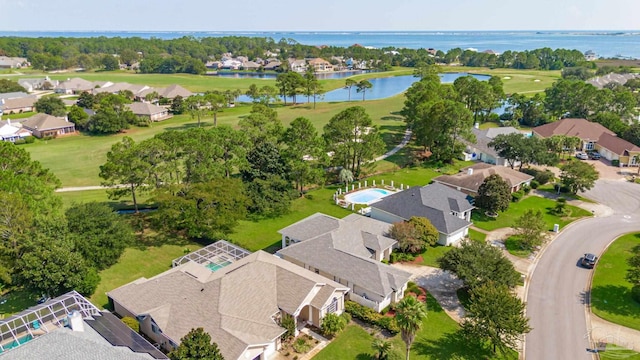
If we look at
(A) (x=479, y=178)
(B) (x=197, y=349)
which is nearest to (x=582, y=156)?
(A) (x=479, y=178)

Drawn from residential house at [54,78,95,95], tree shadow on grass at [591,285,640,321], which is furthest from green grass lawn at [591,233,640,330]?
residential house at [54,78,95,95]

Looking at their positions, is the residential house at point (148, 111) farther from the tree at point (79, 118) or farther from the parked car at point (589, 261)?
the parked car at point (589, 261)

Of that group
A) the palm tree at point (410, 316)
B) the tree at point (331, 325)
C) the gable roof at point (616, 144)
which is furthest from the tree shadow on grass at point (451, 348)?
the gable roof at point (616, 144)

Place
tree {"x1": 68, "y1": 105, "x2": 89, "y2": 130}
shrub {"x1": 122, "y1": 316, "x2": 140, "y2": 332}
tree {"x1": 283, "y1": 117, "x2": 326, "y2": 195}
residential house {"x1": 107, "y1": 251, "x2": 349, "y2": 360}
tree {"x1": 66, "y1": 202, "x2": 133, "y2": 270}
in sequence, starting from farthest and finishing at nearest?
tree {"x1": 68, "y1": 105, "x2": 89, "y2": 130} < tree {"x1": 283, "y1": 117, "x2": 326, "y2": 195} < tree {"x1": 66, "y1": 202, "x2": 133, "y2": 270} < shrub {"x1": 122, "y1": 316, "x2": 140, "y2": 332} < residential house {"x1": 107, "y1": 251, "x2": 349, "y2": 360}

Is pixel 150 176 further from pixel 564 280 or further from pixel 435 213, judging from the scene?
pixel 564 280

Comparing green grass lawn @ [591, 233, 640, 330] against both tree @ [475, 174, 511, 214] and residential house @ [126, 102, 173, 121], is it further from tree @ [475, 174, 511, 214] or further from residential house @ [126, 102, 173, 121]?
residential house @ [126, 102, 173, 121]
